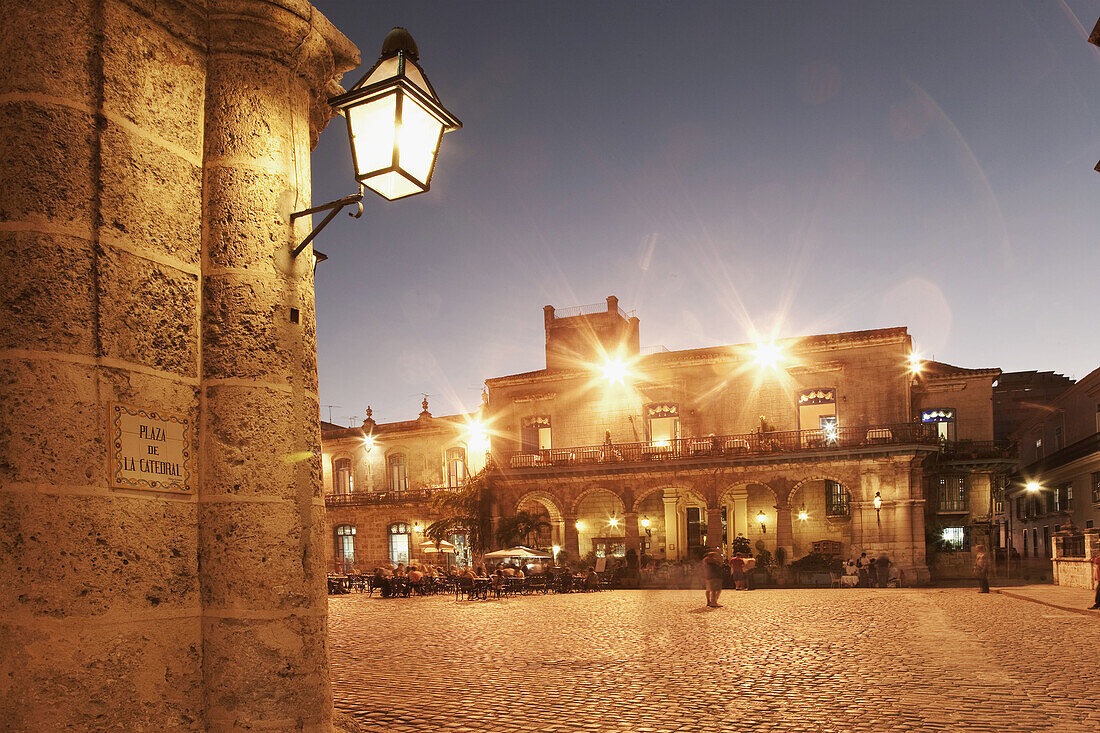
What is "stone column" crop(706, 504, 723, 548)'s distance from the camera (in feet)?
102

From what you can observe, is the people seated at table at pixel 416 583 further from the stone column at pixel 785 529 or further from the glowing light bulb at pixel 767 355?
the glowing light bulb at pixel 767 355

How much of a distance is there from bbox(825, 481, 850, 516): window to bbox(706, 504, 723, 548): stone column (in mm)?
4588

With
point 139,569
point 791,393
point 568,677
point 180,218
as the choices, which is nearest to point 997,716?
point 568,677

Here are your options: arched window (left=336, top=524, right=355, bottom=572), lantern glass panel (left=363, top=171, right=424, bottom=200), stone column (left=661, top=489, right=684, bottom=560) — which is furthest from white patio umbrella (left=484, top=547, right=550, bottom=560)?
lantern glass panel (left=363, top=171, right=424, bottom=200)

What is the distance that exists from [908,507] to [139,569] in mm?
30256

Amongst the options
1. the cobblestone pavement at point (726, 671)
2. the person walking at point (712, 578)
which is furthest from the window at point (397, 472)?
the person walking at point (712, 578)

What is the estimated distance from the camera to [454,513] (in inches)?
1510

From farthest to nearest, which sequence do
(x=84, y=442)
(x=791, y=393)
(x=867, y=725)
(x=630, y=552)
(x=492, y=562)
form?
(x=791, y=393)
(x=492, y=562)
(x=630, y=552)
(x=867, y=725)
(x=84, y=442)

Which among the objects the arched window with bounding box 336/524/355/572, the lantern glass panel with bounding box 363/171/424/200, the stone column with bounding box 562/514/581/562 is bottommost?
the arched window with bounding box 336/524/355/572

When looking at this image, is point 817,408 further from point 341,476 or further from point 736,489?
point 341,476

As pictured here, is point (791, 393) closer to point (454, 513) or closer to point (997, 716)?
point (454, 513)

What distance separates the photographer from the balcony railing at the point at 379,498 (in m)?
40.8

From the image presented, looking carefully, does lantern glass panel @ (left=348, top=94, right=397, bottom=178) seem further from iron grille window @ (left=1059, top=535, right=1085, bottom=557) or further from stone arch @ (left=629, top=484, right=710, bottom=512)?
stone arch @ (left=629, top=484, right=710, bottom=512)

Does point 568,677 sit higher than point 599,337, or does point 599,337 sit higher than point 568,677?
point 599,337
